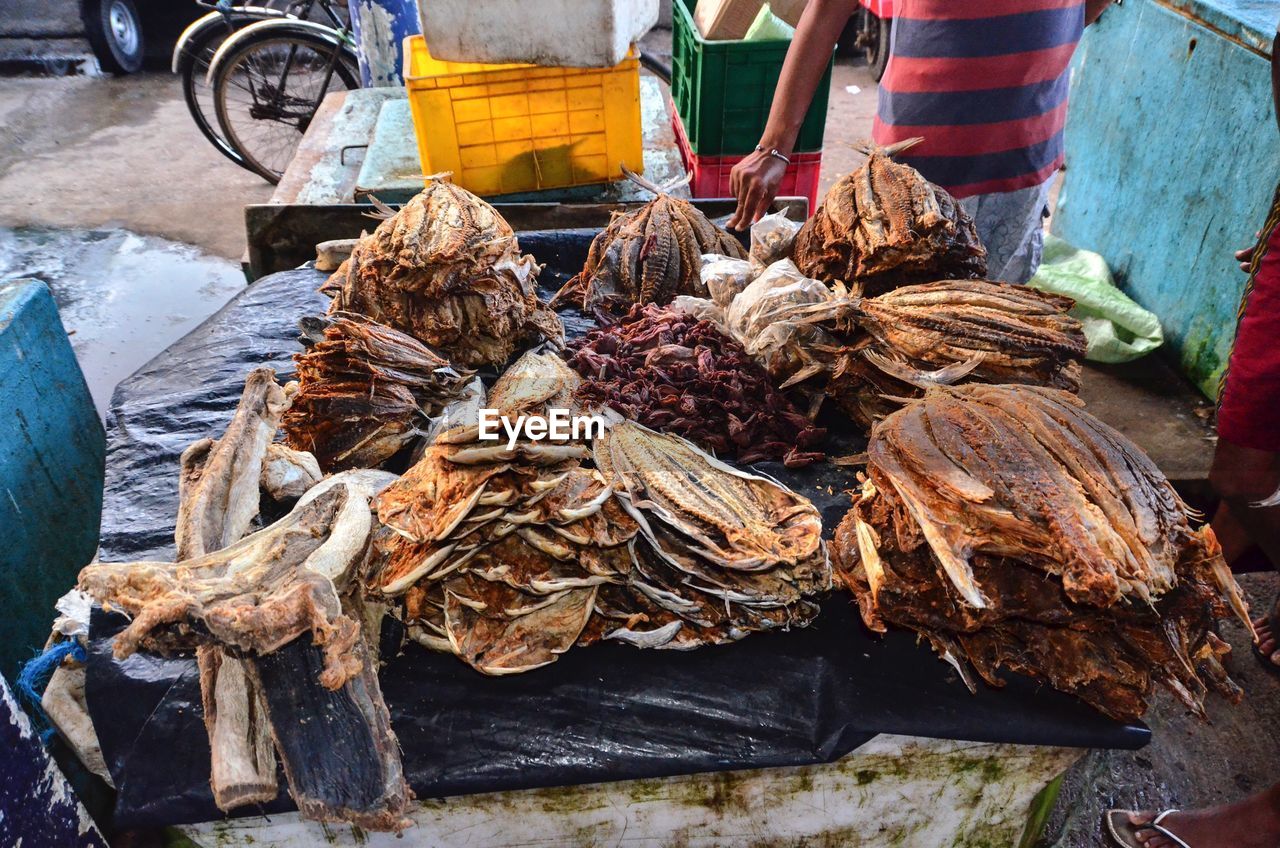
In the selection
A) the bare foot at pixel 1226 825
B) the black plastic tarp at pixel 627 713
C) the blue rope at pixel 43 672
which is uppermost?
the black plastic tarp at pixel 627 713

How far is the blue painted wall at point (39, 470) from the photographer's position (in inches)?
88.4

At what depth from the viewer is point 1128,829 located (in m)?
2.26

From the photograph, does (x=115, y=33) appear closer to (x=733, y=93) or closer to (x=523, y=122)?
(x=523, y=122)

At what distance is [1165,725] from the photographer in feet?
8.54

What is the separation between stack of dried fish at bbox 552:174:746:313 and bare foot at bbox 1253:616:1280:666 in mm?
2261

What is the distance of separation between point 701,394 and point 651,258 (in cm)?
67

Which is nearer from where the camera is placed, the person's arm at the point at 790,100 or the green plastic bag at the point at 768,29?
the person's arm at the point at 790,100

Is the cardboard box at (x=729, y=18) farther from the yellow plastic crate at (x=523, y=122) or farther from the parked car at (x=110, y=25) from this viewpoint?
the parked car at (x=110, y=25)

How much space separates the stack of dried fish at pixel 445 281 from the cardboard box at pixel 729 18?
1.79m

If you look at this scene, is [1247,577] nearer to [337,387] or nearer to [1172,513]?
[1172,513]

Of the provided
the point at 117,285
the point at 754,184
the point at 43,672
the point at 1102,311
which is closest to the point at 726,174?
the point at 754,184

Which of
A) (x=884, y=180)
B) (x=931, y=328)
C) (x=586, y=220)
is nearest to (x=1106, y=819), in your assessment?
(x=931, y=328)

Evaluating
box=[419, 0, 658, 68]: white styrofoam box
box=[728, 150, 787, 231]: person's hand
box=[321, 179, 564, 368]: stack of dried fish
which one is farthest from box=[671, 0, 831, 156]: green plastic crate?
box=[321, 179, 564, 368]: stack of dried fish

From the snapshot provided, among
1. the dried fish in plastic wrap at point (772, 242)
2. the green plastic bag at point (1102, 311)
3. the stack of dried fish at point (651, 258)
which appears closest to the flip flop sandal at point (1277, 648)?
the green plastic bag at point (1102, 311)
